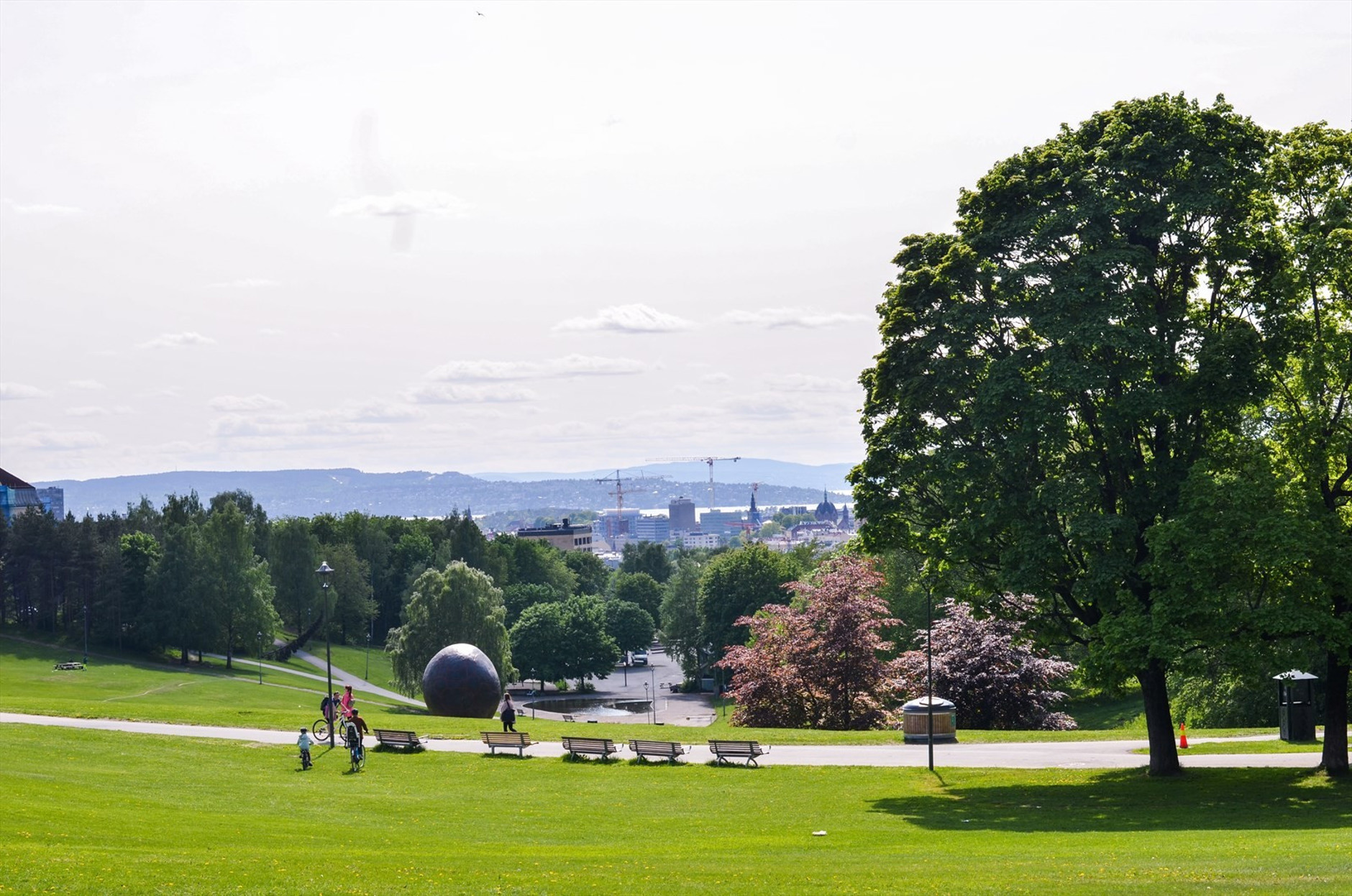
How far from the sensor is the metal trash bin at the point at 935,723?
124 feet

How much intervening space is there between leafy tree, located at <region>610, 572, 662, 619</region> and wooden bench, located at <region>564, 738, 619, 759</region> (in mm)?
125870

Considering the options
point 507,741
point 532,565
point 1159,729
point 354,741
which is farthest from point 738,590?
point 1159,729

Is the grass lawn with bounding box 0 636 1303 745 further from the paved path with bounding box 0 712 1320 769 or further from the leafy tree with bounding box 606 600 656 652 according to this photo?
the leafy tree with bounding box 606 600 656 652

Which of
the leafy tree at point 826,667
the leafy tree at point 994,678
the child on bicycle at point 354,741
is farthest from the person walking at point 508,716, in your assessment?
the leafy tree at point 994,678

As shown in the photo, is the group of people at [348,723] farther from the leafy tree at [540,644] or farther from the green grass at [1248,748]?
the leafy tree at [540,644]

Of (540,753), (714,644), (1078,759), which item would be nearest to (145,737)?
(540,753)

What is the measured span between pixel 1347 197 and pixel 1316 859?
15873 mm

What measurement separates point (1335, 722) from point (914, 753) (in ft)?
37.3

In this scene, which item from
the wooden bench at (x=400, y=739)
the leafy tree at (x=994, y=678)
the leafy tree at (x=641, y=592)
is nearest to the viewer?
the wooden bench at (x=400, y=739)

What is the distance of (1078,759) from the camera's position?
33.4 meters

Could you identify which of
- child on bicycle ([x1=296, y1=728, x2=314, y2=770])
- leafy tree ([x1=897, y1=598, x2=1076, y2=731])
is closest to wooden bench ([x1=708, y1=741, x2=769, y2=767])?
child on bicycle ([x1=296, y1=728, x2=314, y2=770])

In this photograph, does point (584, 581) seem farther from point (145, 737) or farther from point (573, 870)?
point (573, 870)

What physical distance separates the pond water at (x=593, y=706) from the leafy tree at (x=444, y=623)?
16.3 metres

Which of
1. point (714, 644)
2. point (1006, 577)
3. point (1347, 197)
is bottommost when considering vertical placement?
point (714, 644)
